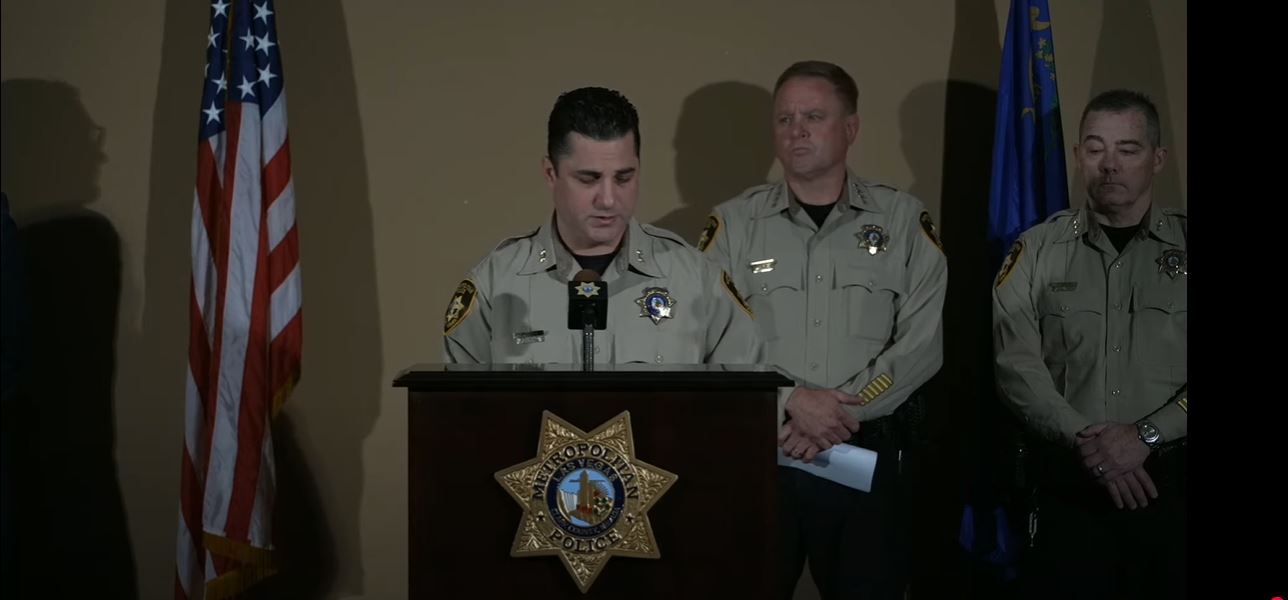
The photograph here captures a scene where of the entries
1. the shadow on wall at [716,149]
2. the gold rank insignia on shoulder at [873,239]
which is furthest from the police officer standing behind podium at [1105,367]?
the shadow on wall at [716,149]

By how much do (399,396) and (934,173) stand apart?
76.9 inches

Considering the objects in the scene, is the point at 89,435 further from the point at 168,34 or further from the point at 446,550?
the point at 446,550

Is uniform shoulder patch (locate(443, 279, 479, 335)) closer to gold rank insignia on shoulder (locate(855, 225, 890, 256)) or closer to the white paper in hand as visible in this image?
the white paper in hand

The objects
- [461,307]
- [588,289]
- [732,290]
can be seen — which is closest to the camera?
[588,289]

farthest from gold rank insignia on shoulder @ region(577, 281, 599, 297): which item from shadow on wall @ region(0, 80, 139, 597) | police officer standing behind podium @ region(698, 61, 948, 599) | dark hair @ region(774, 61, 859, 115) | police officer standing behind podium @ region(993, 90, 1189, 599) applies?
shadow on wall @ region(0, 80, 139, 597)

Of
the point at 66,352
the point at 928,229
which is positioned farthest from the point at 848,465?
the point at 66,352

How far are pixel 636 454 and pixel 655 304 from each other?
941 millimetres

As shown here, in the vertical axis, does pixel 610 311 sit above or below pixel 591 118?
below

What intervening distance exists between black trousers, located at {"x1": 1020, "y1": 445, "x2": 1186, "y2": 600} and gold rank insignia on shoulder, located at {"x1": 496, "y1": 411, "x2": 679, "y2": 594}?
5.68 ft

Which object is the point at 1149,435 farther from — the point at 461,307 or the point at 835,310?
the point at 461,307

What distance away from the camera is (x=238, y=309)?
389 centimetres

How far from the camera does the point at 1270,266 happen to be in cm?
346

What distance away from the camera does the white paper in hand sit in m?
3.50

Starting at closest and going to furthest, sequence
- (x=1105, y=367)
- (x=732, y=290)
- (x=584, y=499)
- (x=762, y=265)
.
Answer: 1. (x=584, y=499)
2. (x=732, y=290)
3. (x=1105, y=367)
4. (x=762, y=265)
